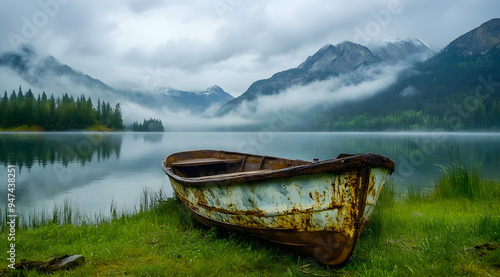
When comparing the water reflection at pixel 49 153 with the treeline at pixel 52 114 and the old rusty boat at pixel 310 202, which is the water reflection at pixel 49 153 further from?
the treeline at pixel 52 114

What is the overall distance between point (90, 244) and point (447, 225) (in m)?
6.65

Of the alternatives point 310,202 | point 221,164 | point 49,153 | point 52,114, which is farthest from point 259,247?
point 52,114

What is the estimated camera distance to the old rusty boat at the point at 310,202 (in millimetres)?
3855

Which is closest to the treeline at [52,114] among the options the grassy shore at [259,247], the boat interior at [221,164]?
the boat interior at [221,164]

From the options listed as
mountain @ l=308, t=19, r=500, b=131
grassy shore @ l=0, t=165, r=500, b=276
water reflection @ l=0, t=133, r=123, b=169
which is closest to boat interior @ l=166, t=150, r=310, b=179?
grassy shore @ l=0, t=165, r=500, b=276

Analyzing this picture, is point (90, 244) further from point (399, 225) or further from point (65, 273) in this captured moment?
point (399, 225)

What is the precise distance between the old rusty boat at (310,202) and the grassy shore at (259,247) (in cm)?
38

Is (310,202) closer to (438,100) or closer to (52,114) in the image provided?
(52,114)

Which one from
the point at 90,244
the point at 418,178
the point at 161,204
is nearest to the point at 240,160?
the point at 161,204

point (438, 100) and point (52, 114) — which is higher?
point (438, 100)

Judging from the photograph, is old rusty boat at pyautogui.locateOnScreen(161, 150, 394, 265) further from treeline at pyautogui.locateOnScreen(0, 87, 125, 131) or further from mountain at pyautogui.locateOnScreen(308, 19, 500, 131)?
mountain at pyautogui.locateOnScreen(308, 19, 500, 131)

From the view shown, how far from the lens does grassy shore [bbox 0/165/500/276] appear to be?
4098mm

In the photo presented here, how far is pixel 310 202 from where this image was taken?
4.16 meters

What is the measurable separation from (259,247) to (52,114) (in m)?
103
